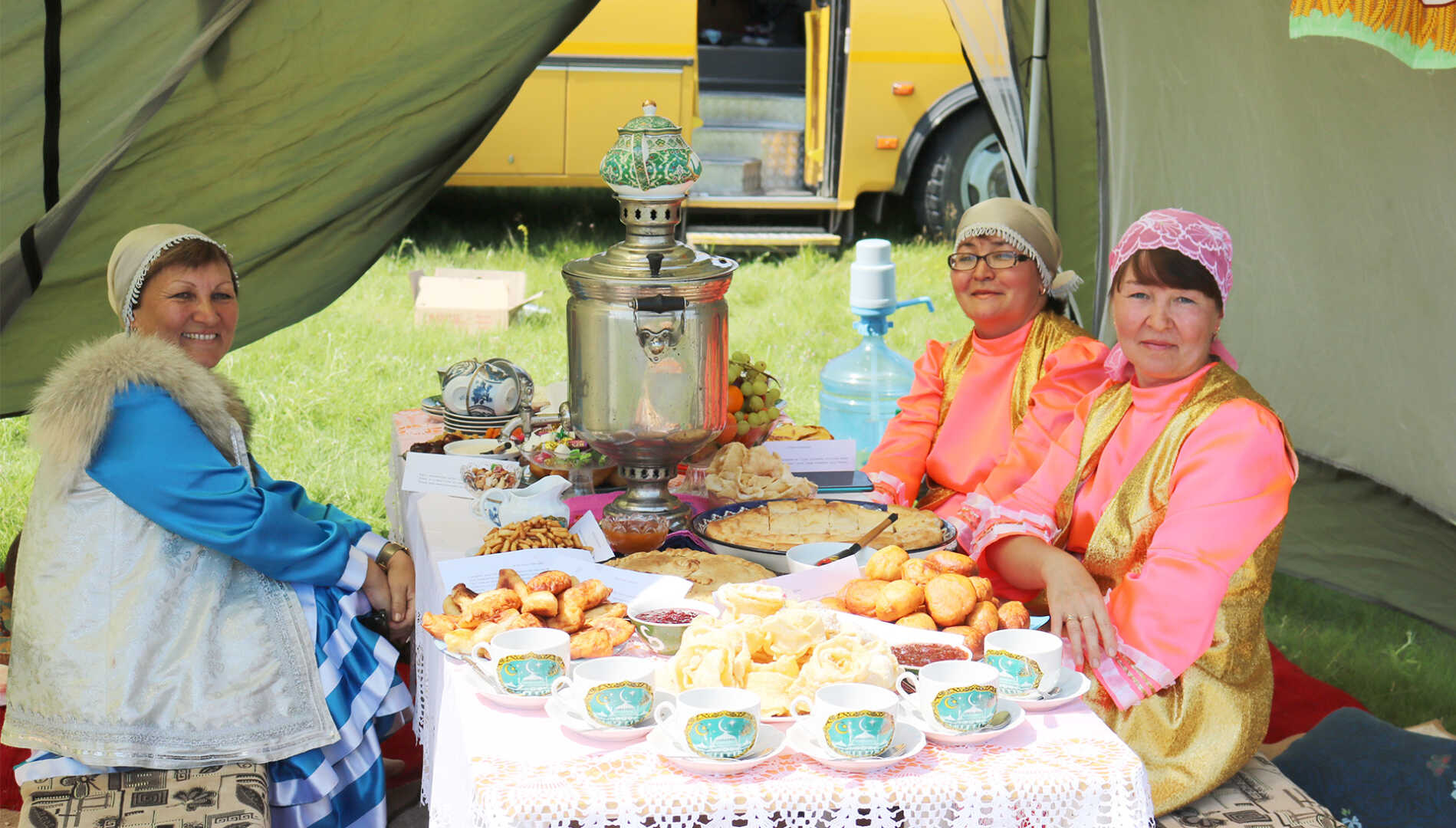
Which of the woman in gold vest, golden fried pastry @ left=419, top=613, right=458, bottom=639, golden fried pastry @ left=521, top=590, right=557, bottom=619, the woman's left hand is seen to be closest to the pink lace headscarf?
the woman in gold vest

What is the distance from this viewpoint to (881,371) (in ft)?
16.6

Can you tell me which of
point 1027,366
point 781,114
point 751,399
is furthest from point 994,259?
point 781,114

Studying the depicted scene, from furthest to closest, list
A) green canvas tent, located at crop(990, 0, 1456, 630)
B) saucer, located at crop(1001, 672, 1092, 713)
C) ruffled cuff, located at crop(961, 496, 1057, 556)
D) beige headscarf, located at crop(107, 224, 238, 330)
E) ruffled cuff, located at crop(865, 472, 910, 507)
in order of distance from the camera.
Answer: green canvas tent, located at crop(990, 0, 1456, 630) → ruffled cuff, located at crop(865, 472, 910, 507) → beige headscarf, located at crop(107, 224, 238, 330) → ruffled cuff, located at crop(961, 496, 1057, 556) → saucer, located at crop(1001, 672, 1092, 713)

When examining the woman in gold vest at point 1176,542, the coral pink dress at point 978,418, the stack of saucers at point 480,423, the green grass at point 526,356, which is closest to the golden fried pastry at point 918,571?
the woman in gold vest at point 1176,542

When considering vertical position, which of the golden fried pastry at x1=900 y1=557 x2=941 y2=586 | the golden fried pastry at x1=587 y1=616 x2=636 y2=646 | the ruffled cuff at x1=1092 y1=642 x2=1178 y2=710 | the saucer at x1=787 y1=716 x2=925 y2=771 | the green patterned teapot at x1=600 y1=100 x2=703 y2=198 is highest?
the green patterned teapot at x1=600 y1=100 x2=703 y2=198

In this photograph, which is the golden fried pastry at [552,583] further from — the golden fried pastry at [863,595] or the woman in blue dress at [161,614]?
the woman in blue dress at [161,614]

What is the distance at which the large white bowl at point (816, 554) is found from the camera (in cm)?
227

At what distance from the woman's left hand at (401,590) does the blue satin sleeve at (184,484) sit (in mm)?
278

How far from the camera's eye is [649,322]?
246 cm

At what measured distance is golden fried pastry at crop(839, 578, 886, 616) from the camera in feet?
6.67

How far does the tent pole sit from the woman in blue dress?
3.10m

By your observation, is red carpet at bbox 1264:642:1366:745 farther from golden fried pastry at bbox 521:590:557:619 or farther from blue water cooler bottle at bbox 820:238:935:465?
golden fried pastry at bbox 521:590:557:619

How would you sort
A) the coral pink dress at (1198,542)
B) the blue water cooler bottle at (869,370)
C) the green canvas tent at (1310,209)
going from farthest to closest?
the blue water cooler bottle at (869,370)
the green canvas tent at (1310,209)
the coral pink dress at (1198,542)

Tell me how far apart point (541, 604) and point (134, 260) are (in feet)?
4.11
